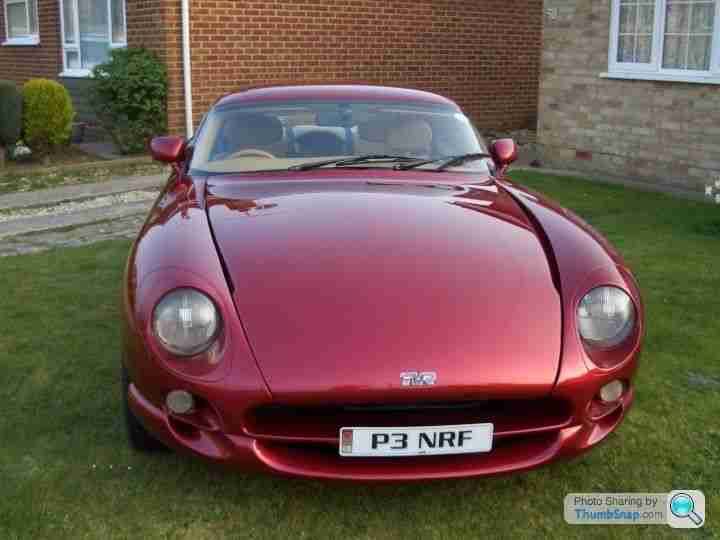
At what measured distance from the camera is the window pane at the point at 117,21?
43.4ft

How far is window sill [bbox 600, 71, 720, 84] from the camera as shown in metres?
9.53

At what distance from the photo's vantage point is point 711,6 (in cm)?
962

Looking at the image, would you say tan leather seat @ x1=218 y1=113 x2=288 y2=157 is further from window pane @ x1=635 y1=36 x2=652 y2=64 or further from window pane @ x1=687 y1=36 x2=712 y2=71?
window pane @ x1=635 y1=36 x2=652 y2=64

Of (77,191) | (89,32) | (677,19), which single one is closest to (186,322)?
(77,191)

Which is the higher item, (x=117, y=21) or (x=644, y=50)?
(x=117, y=21)

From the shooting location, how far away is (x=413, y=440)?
2684mm

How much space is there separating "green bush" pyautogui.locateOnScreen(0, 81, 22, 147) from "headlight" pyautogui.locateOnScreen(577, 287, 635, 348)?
9.68 metres

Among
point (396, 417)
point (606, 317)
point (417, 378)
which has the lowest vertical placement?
point (396, 417)

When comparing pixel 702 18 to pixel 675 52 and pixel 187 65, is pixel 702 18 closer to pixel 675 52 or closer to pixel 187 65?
pixel 675 52

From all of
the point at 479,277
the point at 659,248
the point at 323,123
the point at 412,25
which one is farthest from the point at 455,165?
the point at 412,25

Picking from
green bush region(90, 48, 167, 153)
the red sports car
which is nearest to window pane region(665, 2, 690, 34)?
green bush region(90, 48, 167, 153)

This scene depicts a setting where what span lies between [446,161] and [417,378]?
5.84 ft

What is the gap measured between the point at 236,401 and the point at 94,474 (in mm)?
901

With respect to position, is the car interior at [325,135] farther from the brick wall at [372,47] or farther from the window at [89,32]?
the window at [89,32]
